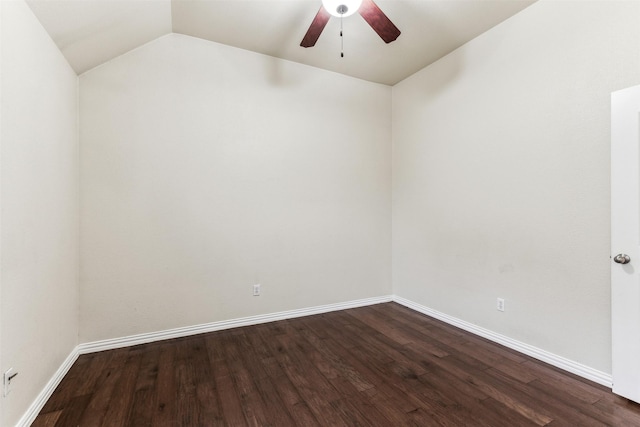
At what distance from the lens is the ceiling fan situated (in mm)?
1907

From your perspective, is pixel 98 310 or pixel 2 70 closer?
pixel 2 70

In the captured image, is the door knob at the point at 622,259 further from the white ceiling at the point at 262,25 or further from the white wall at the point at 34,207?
the white wall at the point at 34,207

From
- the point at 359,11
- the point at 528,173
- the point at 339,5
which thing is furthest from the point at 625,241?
the point at 339,5

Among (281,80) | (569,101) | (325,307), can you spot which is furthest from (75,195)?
(569,101)

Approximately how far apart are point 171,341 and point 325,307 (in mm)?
1703

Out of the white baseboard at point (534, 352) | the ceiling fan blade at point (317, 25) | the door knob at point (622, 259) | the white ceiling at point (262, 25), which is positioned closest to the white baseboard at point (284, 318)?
the white baseboard at point (534, 352)

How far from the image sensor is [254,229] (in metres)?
3.25

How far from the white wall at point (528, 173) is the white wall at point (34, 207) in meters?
3.52

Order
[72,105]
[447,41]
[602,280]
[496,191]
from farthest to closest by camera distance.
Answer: [447,41] < [496,191] < [72,105] < [602,280]

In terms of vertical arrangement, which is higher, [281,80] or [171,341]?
[281,80]

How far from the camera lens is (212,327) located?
9.97ft

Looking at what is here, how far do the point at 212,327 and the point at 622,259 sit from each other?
3.44 m

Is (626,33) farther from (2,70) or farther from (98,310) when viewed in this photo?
(98,310)

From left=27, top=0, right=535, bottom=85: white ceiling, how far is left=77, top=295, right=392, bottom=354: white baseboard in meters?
2.43
